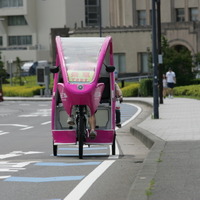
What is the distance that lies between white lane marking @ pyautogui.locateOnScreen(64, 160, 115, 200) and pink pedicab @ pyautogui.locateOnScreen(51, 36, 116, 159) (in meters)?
1.45

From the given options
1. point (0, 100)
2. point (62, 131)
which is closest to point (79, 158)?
point (62, 131)

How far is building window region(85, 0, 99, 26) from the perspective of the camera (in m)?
123

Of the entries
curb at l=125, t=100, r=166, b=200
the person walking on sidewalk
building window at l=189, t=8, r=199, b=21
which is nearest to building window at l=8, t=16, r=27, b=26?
building window at l=189, t=8, r=199, b=21

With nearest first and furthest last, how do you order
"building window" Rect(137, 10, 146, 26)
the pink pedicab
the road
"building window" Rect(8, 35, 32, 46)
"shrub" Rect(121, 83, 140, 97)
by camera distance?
the road < the pink pedicab < "shrub" Rect(121, 83, 140, 97) < "building window" Rect(137, 10, 146, 26) < "building window" Rect(8, 35, 32, 46)

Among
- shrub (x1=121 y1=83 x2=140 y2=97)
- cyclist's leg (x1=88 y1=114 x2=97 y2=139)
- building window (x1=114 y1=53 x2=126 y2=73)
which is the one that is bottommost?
shrub (x1=121 y1=83 x2=140 y2=97)

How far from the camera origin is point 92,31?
89688 mm

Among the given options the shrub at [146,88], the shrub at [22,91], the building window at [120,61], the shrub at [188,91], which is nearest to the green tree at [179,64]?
the shrub at [146,88]

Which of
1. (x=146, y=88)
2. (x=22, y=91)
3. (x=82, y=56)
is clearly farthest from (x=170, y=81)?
(x=82, y=56)

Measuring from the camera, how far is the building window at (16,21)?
124 m

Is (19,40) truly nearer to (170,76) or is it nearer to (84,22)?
(84,22)

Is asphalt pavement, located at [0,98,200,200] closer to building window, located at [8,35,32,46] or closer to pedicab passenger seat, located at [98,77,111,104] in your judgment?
pedicab passenger seat, located at [98,77,111,104]

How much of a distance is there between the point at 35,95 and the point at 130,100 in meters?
20.8

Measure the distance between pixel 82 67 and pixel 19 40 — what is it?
355 feet

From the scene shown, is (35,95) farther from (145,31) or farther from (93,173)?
(93,173)
